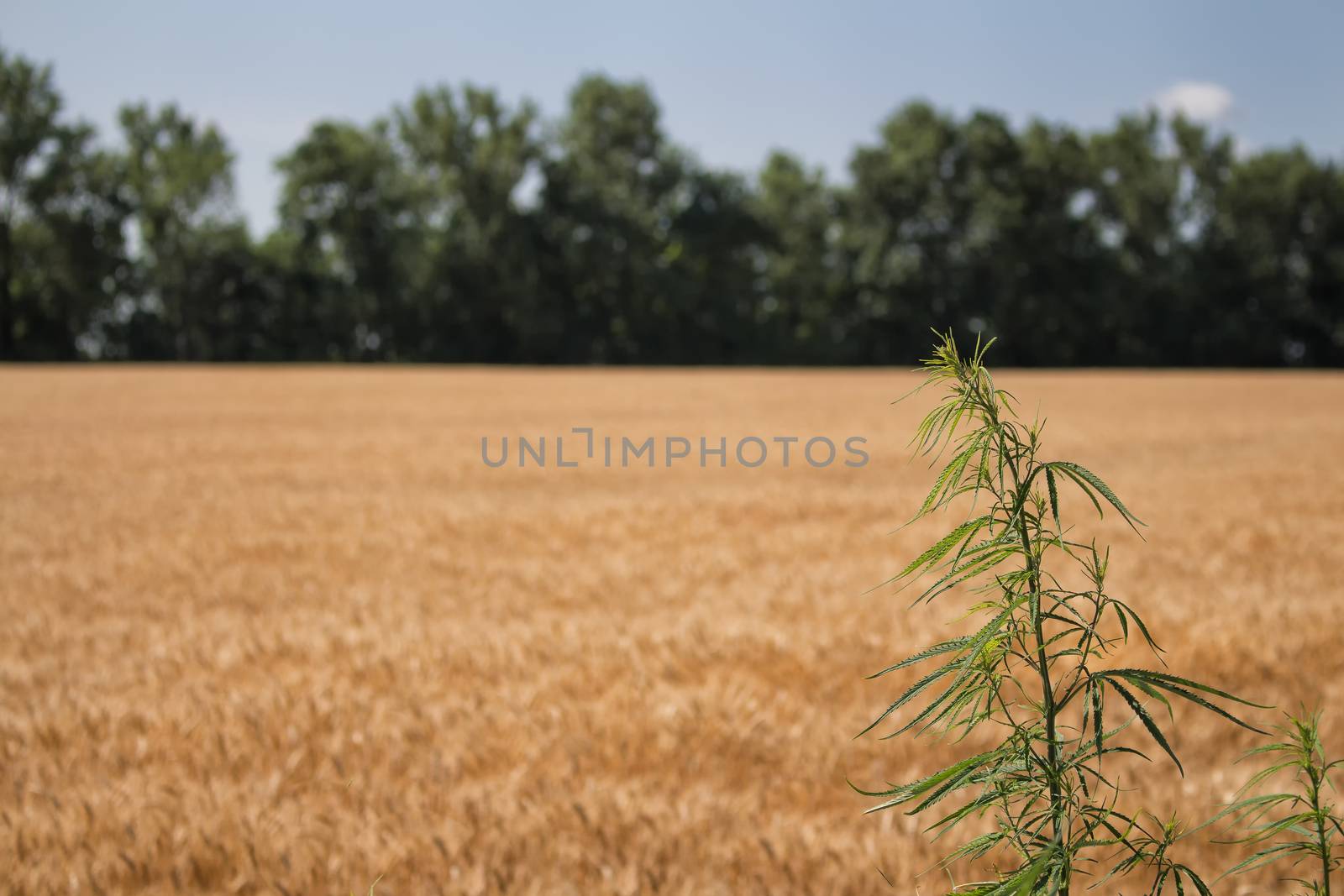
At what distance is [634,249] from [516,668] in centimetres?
5533

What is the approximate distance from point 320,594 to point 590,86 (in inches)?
2357

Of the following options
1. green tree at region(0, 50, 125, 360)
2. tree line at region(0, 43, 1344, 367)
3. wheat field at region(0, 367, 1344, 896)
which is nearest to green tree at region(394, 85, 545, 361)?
tree line at region(0, 43, 1344, 367)

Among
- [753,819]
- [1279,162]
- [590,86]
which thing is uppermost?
[590,86]

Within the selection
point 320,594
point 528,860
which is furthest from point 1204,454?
point 528,860

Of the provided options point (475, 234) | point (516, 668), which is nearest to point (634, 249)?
point (475, 234)

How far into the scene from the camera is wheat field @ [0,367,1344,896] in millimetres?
2150

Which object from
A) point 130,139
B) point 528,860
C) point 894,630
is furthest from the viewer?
point 130,139

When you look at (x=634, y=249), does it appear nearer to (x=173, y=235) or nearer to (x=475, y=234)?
(x=475, y=234)

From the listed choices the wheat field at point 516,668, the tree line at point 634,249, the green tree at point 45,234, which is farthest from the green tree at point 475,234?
the wheat field at point 516,668

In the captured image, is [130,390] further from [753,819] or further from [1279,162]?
[1279,162]

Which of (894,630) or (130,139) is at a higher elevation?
(130,139)

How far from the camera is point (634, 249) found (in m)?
57.2

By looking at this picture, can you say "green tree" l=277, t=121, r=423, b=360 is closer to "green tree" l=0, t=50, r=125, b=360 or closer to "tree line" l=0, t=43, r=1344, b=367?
"tree line" l=0, t=43, r=1344, b=367

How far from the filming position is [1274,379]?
34.4 metres
